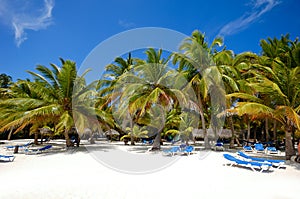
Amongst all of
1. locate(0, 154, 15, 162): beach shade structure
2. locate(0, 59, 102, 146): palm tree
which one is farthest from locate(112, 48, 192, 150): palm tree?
locate(0, 154, 15, 162): beach shade structure

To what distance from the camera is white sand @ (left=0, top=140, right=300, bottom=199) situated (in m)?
5.24

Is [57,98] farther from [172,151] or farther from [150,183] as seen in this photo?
[150,183]

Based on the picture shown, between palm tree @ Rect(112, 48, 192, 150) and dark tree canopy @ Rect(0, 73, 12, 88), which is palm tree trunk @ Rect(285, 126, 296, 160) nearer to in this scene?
palm tree @ Rect(112, 48, 192, 150)

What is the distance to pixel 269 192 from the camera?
540cm

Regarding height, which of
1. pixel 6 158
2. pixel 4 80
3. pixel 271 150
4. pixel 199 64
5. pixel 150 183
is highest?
pixel 4 80

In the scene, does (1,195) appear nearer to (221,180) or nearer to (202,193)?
(202,193)

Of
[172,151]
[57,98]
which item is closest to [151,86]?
[172,151]

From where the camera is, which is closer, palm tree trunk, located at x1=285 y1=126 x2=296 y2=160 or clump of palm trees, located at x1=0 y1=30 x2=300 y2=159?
palm tree trunk, located at x1=285 y1=126 x2=296 y2=160

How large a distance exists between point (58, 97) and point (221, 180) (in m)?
12.1

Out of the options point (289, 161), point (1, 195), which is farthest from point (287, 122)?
point (1, 195)

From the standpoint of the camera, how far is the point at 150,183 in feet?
20.5

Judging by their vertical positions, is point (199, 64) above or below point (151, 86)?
above

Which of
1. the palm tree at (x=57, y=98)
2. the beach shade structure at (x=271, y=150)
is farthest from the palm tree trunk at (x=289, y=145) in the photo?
the palm tree at (x=57, y=98)

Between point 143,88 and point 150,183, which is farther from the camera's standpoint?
point 143,88
